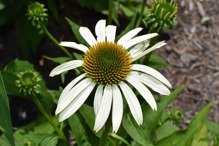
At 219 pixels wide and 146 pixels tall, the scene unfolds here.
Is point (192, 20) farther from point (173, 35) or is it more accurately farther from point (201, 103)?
point (201, 103)

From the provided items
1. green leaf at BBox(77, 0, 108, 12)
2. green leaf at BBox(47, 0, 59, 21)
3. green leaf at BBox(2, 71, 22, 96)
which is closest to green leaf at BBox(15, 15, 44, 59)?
green leaf at BBox(47, 0, 59, 21)

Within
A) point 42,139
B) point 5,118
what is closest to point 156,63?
point 42,139

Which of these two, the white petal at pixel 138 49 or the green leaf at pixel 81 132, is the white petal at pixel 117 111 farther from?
the green leaf at pixel 81 132

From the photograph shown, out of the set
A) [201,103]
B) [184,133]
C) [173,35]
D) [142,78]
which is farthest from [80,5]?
[142,78]

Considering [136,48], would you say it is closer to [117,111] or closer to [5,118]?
[117,111]

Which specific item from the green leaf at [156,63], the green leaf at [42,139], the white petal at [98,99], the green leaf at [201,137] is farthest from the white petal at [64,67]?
the green leaf at [201,137]

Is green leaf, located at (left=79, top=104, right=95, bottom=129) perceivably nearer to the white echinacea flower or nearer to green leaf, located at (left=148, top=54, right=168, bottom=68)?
the white echinacea flower

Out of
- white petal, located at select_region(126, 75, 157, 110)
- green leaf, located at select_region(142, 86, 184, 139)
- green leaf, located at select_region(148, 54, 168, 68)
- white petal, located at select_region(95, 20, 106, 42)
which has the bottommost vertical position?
green leaf, located at select_region(142, 86, 184, 139)

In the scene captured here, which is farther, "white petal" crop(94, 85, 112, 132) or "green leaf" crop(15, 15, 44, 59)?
"green leaf" crop(15, 15, 44, 59)
